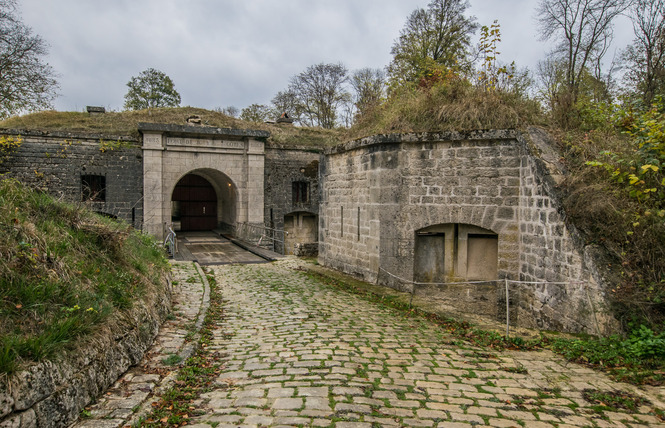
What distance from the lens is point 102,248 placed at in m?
5.75

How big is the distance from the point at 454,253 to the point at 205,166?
13399mm

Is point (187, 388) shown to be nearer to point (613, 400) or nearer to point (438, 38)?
point (613, 400)

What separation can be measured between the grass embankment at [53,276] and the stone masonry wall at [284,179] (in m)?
13.7

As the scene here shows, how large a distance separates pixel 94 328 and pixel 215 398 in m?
1.35

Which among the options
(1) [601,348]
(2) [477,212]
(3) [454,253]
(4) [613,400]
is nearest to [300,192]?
(3) [454,253]

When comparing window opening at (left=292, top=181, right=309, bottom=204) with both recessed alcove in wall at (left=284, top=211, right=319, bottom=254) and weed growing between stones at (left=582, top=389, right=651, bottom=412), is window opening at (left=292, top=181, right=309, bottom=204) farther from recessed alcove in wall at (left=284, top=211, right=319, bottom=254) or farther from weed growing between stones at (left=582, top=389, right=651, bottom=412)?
weed growing between stones at (left=582, top=389, right=651, bottom=412)

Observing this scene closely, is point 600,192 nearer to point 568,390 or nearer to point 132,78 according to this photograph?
point 568,390

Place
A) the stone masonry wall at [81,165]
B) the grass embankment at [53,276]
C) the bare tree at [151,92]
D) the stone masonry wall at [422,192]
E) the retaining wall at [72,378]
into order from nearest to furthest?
1. the retaining wall at [72,378]
2. the grass embankment at [53,276]
3. the stone masonry wall at [422,192]
4. the stone masonry wall at [81,165]
5. the bare tree at [151,92]

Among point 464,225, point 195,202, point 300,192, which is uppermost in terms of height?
point 300,192

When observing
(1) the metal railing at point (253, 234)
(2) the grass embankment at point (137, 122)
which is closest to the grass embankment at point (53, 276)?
(2) the grass embankment at point (137, 122)

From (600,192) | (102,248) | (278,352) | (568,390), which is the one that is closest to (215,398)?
(278,352)

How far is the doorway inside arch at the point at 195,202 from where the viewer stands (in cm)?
2233

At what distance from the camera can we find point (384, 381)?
424 cm

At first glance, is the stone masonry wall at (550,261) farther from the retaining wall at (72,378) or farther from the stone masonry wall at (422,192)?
the retaining wall at (72,378)
